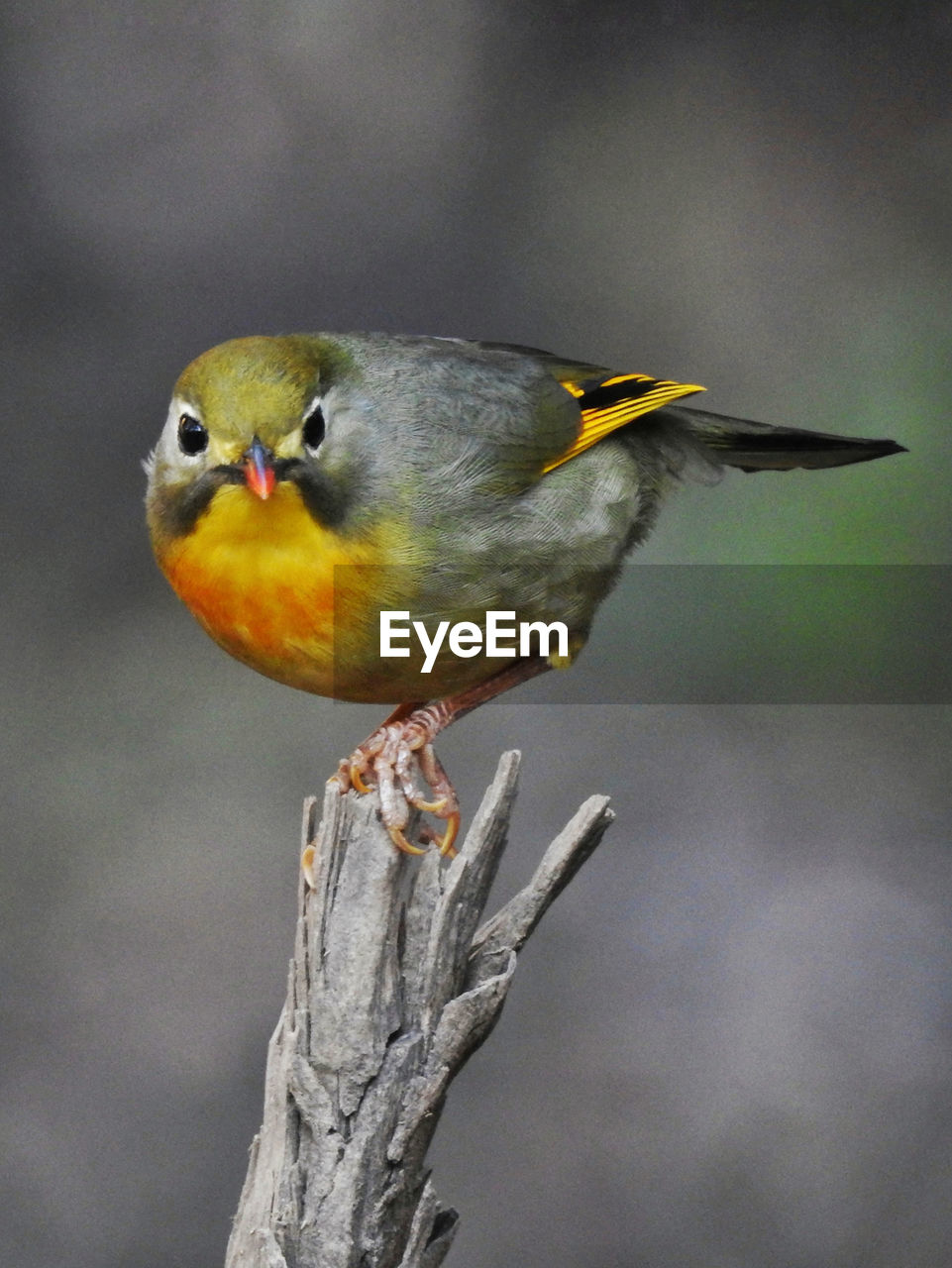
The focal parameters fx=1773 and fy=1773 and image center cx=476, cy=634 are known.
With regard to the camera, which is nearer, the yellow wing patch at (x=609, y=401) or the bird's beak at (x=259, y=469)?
the bird's beak at (x=259, y=469)

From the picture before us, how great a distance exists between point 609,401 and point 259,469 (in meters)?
0.88

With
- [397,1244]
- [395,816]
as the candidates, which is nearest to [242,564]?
[395,816]

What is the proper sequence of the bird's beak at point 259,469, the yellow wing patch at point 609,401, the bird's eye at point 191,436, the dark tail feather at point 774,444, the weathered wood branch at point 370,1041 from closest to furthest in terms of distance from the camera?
the bird's beak at point 259,469
the bird's eye at point 191,436
the weathered wood branch at point 370,1041
the yellow wing patch at point 609,401
the dark tail feather at point 774,444

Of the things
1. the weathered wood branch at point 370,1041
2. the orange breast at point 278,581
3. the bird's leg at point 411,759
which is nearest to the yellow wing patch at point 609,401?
the bird's leg at point 411,759

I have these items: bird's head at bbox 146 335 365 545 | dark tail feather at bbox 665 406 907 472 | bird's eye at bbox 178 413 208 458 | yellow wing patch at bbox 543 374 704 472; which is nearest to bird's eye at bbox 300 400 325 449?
bird's head at bbox 146 335 365 545

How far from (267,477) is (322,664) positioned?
390 mm

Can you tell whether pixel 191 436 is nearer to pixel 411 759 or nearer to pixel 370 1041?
pixel 411 759

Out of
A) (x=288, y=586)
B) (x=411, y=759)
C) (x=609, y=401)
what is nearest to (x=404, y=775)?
(x=411, y=759)

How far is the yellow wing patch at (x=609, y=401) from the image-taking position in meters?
3.12

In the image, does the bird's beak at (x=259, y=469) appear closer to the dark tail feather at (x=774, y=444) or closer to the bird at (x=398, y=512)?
the bird at (x=398, y=512)

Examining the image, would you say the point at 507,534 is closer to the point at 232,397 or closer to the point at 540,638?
the point at 540,638

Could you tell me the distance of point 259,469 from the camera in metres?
2.49

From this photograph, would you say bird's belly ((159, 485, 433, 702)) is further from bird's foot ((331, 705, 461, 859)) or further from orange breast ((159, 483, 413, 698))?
bird's foot ((331, 705, 461, 859))

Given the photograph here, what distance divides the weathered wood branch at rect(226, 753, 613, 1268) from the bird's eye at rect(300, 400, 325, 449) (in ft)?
1.90
